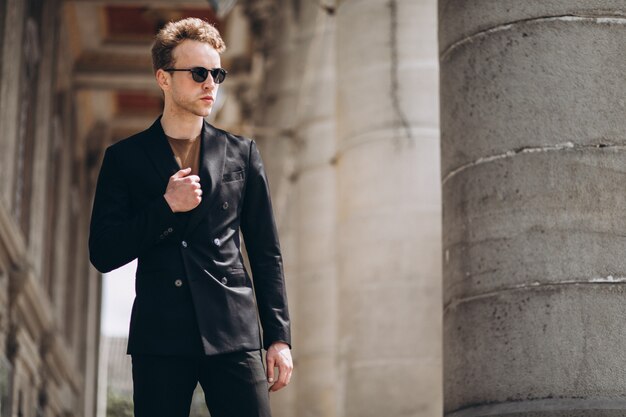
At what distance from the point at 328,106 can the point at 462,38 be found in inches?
812

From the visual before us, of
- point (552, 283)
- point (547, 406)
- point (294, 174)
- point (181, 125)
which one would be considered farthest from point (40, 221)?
point (181, 125)

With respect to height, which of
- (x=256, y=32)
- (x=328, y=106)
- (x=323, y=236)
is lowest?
(x=323, y=236)

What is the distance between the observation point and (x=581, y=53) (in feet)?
22.8

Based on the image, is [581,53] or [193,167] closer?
[193,167]

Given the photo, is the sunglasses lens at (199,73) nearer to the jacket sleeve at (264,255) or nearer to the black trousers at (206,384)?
the jacket sleeve at (264,255)

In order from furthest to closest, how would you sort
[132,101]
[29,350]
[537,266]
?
[132,101] < [29,350] < [537,266]

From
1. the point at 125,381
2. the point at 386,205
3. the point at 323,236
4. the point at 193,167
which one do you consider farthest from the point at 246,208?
the point at 125,381

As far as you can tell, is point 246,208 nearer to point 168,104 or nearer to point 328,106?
point 168,104

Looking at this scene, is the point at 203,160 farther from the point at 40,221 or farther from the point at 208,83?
the point at 40,221

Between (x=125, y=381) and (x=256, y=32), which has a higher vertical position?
(x=256, y=32)

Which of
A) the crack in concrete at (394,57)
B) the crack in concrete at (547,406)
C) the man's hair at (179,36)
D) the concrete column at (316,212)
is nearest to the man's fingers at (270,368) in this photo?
the man's hair at (179,36)

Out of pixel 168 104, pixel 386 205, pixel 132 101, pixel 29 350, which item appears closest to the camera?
pixel 168 104

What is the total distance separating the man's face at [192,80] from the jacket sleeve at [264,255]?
1.09 ft

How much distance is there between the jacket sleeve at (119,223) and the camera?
5.18 m
